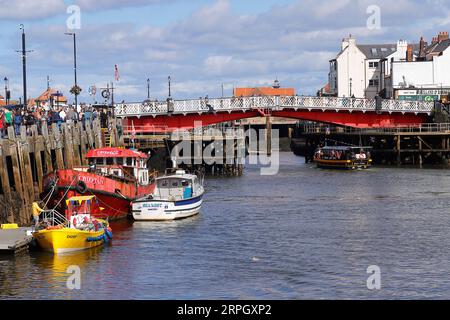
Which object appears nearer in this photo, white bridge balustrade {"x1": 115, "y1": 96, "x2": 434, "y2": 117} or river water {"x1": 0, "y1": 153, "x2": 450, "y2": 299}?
river water {"x1": 0, "y1": 153, "x2": 450, "y2": 299}

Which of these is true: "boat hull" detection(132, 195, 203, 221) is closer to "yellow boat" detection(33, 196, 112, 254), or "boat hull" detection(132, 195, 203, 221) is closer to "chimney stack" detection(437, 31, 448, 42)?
"yellow boat" detection(33, 196, 112, 254)

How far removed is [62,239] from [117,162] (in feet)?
50.9

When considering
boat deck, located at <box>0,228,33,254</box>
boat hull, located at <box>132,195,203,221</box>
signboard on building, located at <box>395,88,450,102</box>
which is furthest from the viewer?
signboard on building, located at <box>395,88,450,102</box>

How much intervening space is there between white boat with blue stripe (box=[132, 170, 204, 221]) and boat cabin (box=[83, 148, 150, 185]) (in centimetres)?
156

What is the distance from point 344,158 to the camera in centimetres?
10356

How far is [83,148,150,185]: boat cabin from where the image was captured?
57.8 m

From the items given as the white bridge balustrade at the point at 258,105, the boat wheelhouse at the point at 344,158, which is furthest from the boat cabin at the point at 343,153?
the white bridge balustrade at the point at 258,105

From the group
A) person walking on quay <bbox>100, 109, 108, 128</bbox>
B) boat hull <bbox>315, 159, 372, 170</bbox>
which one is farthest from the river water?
boat hull <bbox>315, 159, 372, 170</bbox>

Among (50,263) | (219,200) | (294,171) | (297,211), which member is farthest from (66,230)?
(294,171)

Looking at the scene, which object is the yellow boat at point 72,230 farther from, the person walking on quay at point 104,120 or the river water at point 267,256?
the person walking on quay at point 104,120

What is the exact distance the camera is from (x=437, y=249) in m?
46.2

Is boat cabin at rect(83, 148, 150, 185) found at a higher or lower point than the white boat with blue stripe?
higher

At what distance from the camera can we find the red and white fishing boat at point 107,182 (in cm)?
5222

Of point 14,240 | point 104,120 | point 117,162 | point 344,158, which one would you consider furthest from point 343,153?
point 14,240
